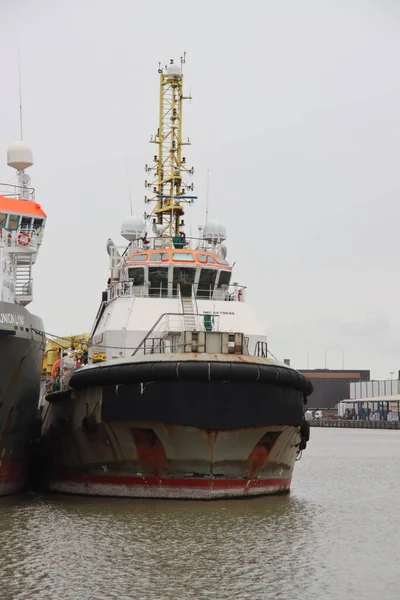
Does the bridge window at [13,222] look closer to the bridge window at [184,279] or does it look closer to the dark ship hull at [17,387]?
the dark ship hull at [17,387]

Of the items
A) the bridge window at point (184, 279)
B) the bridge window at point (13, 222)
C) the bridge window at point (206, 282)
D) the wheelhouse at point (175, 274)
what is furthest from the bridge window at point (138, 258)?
the bridge window at point (13, 222)

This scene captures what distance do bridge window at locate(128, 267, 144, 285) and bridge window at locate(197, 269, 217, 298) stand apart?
5.50 ft

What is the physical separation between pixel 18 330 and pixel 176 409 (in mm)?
3998

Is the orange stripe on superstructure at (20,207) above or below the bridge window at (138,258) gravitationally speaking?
above

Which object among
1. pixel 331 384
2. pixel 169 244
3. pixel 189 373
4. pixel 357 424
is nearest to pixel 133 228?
pixel 169 244

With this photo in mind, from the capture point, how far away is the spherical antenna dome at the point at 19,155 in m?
27.8

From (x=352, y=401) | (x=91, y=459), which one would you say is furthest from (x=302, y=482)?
(x=352, y=401)

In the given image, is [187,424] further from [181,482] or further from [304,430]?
[304,430]

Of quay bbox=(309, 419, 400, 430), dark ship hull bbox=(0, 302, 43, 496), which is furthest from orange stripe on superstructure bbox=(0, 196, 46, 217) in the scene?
quay bbox=(309, 419, 400, 430)

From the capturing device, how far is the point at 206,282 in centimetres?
2700

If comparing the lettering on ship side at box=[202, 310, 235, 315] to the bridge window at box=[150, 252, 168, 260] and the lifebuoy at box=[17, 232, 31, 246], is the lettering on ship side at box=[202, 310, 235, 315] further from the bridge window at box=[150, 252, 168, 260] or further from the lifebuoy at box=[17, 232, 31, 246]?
the lifebuoy at box=[17, 232, 31, 246]

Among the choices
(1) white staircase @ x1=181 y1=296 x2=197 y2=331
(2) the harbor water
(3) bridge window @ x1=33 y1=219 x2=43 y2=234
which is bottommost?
(2) the harbor water

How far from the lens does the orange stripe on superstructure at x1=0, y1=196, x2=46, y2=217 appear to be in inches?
1036

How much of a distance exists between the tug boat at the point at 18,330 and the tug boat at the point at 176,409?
1063mm
